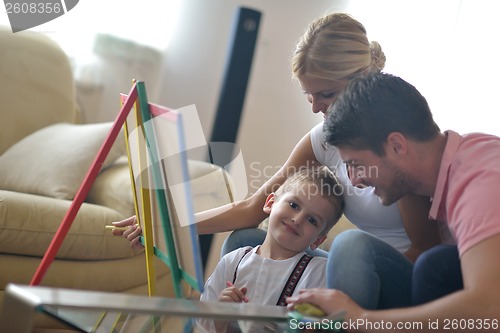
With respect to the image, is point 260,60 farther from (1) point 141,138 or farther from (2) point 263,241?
(1) point 141,138

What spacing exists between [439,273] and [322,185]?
1.56ft

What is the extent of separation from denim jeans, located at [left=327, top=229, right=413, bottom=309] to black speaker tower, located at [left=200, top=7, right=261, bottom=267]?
63 cm

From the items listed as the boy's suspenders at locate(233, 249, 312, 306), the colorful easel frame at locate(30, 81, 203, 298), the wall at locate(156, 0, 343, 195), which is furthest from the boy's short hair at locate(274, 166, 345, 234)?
the wall at locate(156, 0, 343, 195)

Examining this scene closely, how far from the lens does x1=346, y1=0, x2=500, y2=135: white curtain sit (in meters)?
2.85

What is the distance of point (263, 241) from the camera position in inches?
68.8

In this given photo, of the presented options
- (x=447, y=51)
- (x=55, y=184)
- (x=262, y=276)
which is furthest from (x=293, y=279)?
(x=447, y=51)

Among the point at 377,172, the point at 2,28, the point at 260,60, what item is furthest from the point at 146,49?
the point at 377,172

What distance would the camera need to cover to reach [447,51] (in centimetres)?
304

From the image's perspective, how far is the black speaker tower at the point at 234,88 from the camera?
2053 mm

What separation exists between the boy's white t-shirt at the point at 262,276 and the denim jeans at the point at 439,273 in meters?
0.35

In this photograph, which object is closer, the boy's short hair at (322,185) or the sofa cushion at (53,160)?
the boy's short hair at (322,185)

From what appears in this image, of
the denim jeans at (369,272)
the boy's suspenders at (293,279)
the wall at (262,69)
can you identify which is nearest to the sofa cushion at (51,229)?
the boy's suspenders at (293,279)

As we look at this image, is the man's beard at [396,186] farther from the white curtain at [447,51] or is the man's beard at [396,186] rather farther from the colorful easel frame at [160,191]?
the white curtain at [447,51]

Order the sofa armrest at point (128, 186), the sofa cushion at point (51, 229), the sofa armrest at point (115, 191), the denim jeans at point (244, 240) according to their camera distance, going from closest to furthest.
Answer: the denim jeans at point (244, 240), the sofa cushion at point (51, 229), the sofa armrest at point (128, 186), the sofa armrest at point (115, 191)
